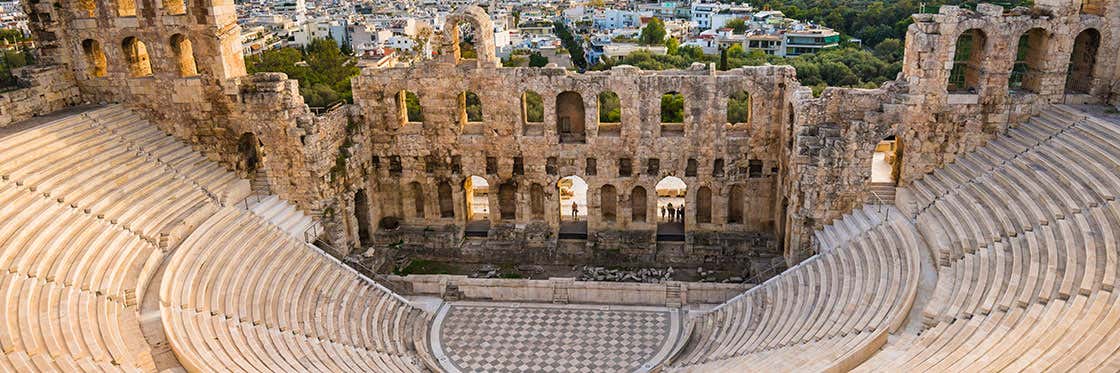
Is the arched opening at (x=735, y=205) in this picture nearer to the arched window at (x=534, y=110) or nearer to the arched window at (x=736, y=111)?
the arched window at (x=534, y=110)

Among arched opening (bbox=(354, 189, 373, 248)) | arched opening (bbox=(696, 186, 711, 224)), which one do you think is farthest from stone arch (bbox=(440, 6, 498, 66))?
arched opening (bbox=(696, 186, 711, 224))

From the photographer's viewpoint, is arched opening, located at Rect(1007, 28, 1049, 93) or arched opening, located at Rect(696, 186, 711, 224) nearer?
arched opening, located at Rect(1007, 28, 1049, 93)

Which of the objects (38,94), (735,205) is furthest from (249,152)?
(735,205)

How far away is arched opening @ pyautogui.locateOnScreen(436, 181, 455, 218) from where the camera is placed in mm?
31105

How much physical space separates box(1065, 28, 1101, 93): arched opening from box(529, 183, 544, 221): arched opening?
18154 millimetres

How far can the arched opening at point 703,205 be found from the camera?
30172 mm

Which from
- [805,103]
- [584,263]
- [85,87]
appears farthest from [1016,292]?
[85,87]

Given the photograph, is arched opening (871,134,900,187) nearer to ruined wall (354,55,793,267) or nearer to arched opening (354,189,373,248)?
ruined wall (354,55,793,267)

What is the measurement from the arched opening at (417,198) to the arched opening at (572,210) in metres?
5.47

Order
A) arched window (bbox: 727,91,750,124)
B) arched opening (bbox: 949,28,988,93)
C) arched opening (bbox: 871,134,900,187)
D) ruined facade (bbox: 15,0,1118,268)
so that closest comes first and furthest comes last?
ruined facade (bbox: 15,0,1118,268)
arched opening (bbox: 949,28,988,93)
arched opening (bbox: 871,134,900,187)
arched window (bbox: 727,91,750,124)

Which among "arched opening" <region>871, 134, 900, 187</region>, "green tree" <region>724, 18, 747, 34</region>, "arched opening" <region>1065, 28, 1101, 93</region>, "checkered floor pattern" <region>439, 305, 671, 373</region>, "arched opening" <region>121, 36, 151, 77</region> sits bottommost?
"checkered floor pattern" <region>439, 305, 671, 373</region>

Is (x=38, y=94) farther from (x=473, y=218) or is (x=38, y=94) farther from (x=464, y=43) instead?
(x=464, y=43)

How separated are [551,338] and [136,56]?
17.8 meters

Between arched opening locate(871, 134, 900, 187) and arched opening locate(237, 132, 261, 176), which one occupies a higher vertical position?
arched opening locate(237, 132, 261, 176)
